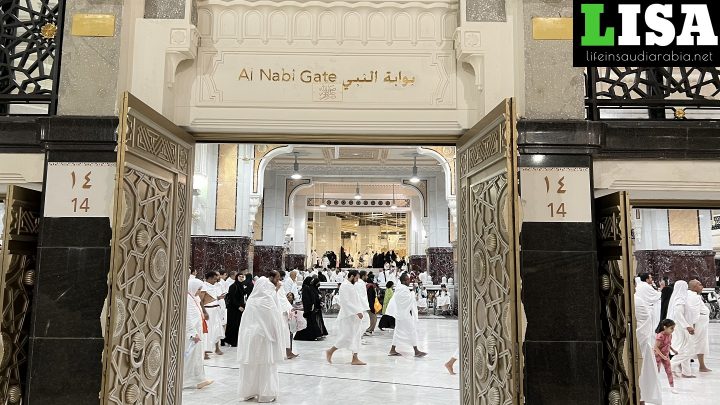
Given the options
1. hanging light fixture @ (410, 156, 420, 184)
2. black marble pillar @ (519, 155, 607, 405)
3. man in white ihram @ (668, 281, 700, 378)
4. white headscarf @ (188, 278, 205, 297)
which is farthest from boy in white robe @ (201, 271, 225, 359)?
hanging light fixture @ (410, 156, 420, 184)

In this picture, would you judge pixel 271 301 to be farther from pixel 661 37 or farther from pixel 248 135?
pixel 661 37

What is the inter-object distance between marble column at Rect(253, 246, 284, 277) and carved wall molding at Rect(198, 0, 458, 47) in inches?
378

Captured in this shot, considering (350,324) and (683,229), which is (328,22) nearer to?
(350,324)

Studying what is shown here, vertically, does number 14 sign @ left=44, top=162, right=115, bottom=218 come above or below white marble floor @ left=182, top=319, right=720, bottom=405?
above

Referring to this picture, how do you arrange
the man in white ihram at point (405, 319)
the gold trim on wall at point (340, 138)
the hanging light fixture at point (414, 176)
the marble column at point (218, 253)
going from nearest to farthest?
the gold trim on wall at point (340, 138) → the man in white ihram at point (405, 319) → the marble column at point (218, 253) → the hanging light fixture at point (414, 176)

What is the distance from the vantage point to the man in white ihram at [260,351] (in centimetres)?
445

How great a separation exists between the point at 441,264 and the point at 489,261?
32.4ft

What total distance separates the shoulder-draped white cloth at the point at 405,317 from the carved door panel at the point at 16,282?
4645 mm

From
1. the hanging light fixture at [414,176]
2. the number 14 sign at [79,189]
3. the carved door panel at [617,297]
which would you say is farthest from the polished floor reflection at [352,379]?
the hanging light fixture at [414,176]

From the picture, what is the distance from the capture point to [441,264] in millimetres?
12375

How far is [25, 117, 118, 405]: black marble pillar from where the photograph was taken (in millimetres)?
2648

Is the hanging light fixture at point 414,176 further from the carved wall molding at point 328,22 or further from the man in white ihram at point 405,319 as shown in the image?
the carved wall molding at point 328,22

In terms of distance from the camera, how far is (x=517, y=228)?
2260 mm

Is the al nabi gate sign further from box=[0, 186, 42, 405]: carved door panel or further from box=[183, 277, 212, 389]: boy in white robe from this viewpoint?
box=[183, 277, 212, 389]: boy in white robe
